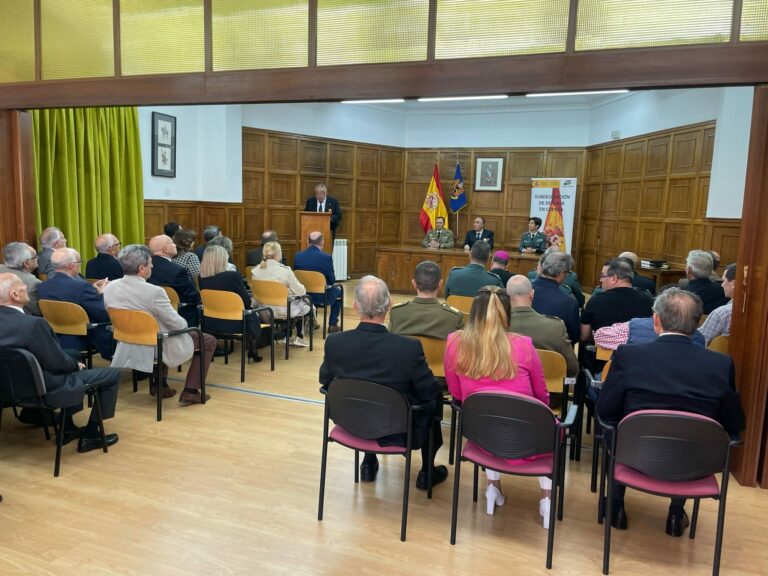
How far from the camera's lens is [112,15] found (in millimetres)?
4637

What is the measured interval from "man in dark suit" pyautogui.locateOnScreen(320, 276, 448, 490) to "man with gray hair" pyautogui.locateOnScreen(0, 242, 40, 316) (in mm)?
2762

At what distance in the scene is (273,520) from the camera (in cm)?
288

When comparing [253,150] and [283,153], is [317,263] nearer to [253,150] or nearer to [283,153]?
[253,150]

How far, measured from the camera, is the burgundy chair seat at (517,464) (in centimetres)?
253

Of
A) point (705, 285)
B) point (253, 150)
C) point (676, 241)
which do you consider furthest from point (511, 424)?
point (253, 150)

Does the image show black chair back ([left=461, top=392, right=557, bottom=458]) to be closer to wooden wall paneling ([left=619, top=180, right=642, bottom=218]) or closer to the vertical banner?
wooden wall paneling ([left=619, top=180, right=642, bottom=218])

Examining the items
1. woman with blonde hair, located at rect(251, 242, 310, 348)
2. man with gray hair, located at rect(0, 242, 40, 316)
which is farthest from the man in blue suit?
man with gray hair, located at rect(0, 242, 40, 316)

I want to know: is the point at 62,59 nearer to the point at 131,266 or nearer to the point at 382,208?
the point at 131,266

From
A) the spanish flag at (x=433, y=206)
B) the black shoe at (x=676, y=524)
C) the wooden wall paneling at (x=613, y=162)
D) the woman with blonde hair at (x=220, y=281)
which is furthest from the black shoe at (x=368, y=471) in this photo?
the spanish flag at (x=433, y=206)

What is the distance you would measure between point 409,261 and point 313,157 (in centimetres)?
301

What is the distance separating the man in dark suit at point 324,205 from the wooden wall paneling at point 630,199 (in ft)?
16.4

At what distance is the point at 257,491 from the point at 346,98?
105 inches

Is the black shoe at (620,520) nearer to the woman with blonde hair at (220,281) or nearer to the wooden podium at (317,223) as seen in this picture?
the woman with blonde hair at (220,281)

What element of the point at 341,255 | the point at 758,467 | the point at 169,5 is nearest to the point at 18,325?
the point at 169,5
